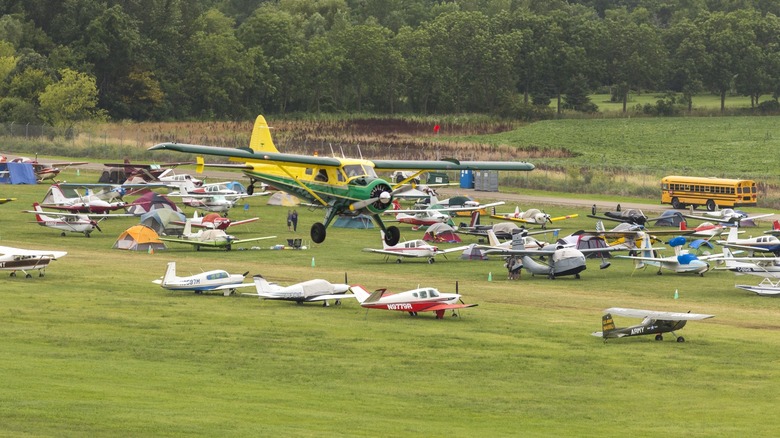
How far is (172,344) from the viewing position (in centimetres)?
4053

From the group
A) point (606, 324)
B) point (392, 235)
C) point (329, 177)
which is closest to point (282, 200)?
point (329, 177)

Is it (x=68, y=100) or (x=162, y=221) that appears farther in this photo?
(x=68, y=100)

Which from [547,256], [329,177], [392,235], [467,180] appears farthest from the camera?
[467,180]

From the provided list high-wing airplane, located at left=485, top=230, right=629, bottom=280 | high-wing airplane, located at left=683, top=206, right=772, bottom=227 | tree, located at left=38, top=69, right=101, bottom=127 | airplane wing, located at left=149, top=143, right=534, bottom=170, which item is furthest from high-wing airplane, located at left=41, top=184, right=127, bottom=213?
tree, located at left=38, top=69, right=101, bottom=127

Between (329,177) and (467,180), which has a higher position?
(329,177)

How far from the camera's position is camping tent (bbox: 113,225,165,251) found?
6594cm

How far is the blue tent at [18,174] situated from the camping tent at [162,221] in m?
29.8

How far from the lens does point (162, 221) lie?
6950 centimetres

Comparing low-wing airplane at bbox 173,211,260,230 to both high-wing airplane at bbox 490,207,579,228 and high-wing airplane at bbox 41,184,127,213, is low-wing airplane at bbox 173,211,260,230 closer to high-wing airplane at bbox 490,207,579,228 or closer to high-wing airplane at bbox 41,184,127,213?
high-wing airplane at bbox 41,184,127,213

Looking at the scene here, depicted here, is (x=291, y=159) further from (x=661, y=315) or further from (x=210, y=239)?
(x=661, y=315)

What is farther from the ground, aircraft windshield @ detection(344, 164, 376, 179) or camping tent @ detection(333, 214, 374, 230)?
aircraft windshield @ detection(344, 164, 376, 179)

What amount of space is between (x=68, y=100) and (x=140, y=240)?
76552mm

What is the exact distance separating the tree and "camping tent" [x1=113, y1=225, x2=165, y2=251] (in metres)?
73.4

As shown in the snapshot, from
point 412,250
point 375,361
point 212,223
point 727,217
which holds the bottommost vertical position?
point 727,217
